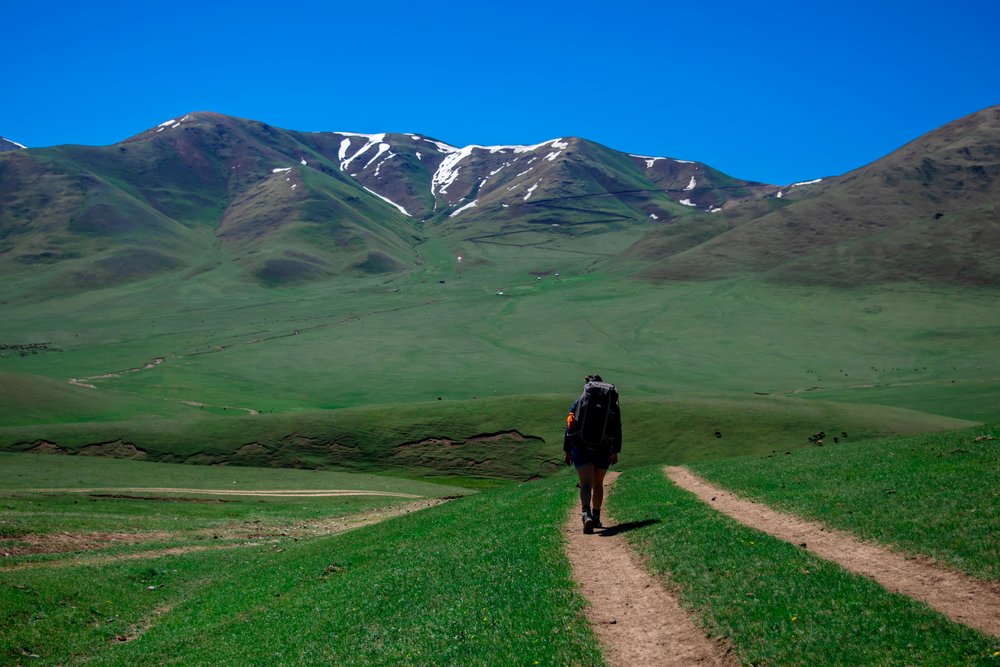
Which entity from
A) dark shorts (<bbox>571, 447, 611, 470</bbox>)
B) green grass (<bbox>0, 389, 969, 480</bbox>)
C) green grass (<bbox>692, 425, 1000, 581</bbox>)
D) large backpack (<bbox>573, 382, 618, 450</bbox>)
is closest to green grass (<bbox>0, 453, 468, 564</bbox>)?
green grass (<bbox>0, 389, 969, 480</bbox>)

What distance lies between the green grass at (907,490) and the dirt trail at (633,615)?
15.1ft

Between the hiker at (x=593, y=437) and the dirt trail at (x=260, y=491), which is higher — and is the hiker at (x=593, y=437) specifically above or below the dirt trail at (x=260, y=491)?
above

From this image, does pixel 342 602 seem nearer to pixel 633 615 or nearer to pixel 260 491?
pixel 633 615

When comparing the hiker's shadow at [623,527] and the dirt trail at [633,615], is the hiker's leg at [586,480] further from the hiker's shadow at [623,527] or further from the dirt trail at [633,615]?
the dirt trail at [633,615]

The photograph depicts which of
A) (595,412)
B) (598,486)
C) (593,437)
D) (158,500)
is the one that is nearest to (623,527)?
(598,486)

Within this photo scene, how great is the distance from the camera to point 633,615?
13.3 m

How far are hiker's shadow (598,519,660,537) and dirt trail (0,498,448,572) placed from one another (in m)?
14.9

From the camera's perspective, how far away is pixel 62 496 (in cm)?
4400

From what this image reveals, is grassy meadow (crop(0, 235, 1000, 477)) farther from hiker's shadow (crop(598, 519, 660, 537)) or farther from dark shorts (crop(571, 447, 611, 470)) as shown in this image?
dark shorts (crop(571, 447, 611, 470))

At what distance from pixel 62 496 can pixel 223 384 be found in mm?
86532

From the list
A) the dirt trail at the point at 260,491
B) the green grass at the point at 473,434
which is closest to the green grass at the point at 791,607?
the dirt trail at the point at 260,491

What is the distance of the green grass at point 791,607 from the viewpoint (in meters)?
10.3

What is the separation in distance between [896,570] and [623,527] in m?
7.79

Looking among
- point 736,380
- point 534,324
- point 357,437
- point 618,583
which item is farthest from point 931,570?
point 534,324
